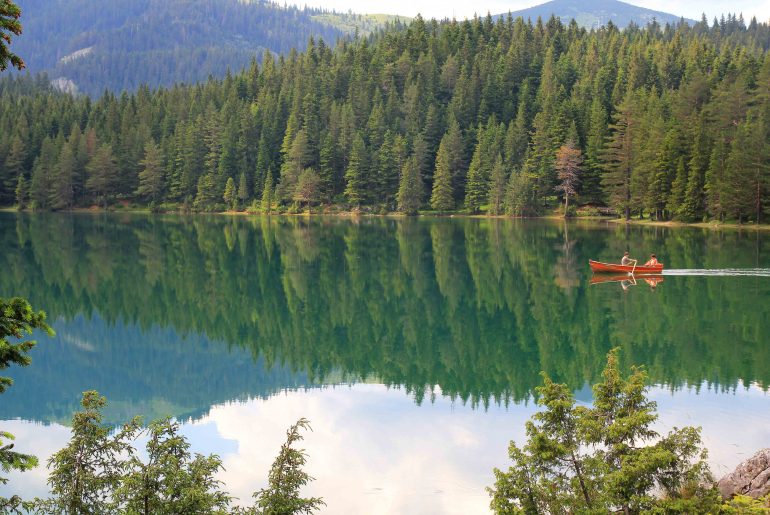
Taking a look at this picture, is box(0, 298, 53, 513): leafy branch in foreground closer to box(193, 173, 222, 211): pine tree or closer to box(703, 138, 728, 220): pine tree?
box(703, 138, 728, 220): pine tree

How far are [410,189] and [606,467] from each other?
96698mm

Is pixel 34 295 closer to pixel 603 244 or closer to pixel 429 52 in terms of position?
pixel 603 244

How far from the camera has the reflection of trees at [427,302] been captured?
2356 centimetres

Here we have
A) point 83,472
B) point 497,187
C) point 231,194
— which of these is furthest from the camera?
point 231,194

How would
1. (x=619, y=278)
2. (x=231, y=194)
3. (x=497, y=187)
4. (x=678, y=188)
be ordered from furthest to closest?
(x=231, y=194)
(x=497, y=187)
(x=678, y=188)
(x=619, y=278)

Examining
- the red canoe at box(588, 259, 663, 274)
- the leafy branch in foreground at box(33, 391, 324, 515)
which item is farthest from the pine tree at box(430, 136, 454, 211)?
the leafy branch in foreground at box(33, 391, 324, 515)

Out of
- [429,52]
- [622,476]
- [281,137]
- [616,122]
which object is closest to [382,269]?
[622,476]

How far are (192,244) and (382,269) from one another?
2366 centimetres

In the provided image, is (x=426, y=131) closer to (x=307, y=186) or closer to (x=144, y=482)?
(x=307, y=186)

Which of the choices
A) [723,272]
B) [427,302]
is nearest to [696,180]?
[723,272]

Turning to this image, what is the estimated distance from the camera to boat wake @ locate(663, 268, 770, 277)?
39997 mm

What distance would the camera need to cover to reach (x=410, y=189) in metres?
106

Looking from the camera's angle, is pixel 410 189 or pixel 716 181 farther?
pixel 410 189

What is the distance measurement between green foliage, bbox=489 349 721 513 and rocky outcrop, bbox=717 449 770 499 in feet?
2.10
